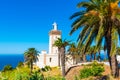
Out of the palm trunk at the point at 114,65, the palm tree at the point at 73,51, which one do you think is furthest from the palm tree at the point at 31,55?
the palm trunk at the point at 114,65

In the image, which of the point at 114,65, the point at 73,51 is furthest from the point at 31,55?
the point at 114,65

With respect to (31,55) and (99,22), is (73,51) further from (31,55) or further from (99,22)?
(99,22)

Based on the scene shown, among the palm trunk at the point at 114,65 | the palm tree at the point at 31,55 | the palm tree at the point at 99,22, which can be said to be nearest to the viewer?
the palm tree at the point at 99,22

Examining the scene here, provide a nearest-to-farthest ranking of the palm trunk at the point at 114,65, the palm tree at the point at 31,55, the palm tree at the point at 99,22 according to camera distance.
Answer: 1. the palm tree at the point at 99,22
2. the palm trunk at the point at 114,65
3. the palm tree at the point at 31,55

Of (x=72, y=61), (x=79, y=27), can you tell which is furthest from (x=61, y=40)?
(x=79, y=27)

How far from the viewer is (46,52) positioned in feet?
292

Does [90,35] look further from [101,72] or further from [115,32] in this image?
[101,72]

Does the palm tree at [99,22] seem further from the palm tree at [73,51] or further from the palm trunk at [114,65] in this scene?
the palm tree at [73,51]

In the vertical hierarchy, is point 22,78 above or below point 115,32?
below

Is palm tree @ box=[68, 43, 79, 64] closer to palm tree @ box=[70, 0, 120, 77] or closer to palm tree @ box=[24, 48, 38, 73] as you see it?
palm tree @ box=[24, 48, 38, 73]

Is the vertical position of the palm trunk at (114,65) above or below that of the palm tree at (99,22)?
below

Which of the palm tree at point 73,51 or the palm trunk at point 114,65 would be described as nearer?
the palm trunk at point 114,65

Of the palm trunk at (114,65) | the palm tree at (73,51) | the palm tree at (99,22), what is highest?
the palm tree at (73,51)

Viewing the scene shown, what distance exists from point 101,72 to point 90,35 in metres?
16.1
